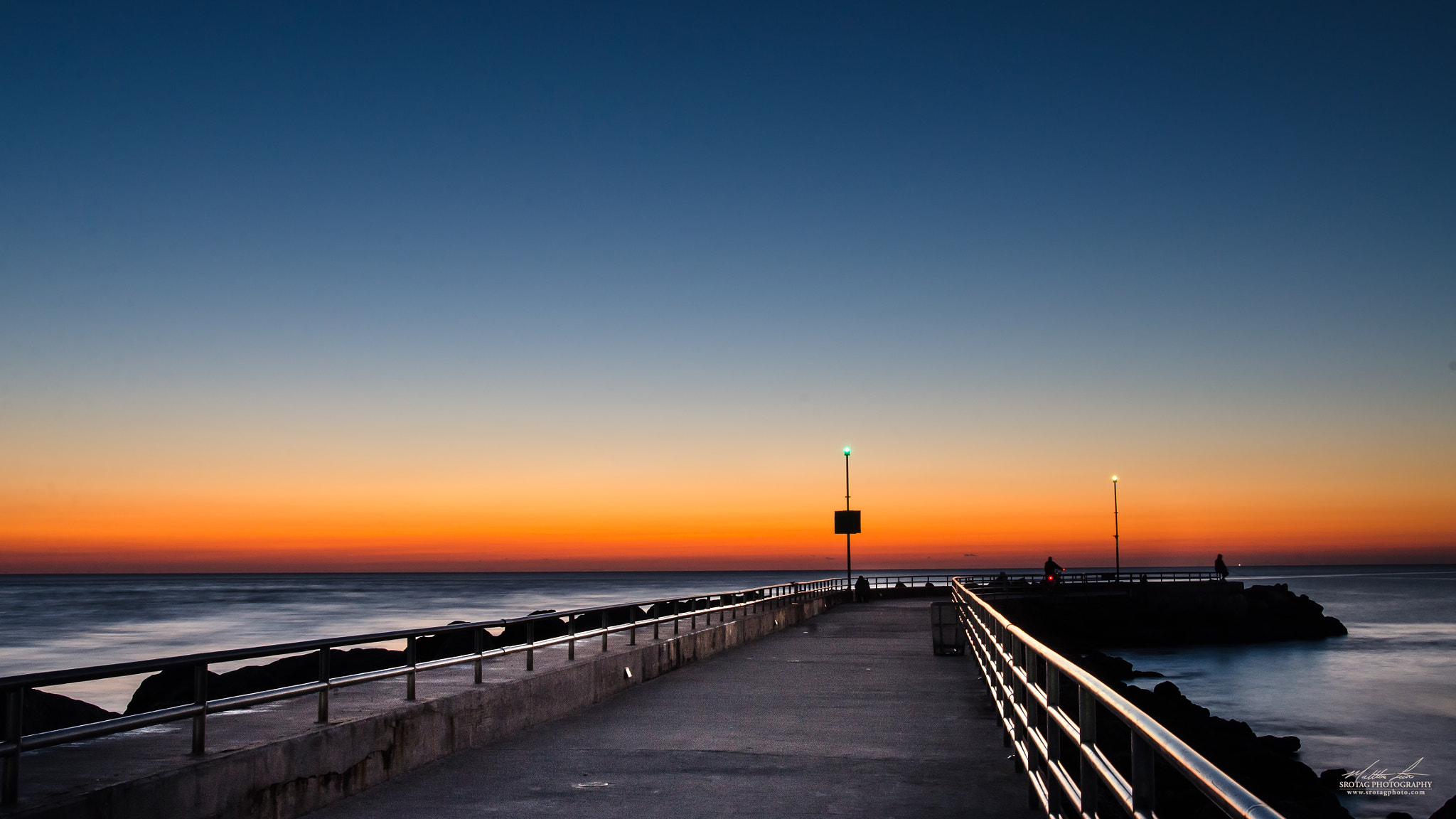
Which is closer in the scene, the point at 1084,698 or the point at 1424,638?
the point at 1084,698

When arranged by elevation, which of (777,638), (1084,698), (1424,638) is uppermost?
(1084,698)

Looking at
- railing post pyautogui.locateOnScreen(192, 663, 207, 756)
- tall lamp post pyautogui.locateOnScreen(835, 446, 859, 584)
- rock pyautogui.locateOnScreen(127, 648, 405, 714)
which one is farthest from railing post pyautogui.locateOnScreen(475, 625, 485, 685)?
tall lamp post pyautogui.locateOnScreen(835, 446, 859, 584)

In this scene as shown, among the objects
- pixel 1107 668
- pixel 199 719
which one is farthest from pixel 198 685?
pixel 1107 668

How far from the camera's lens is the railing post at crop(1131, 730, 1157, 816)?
3.68 metres

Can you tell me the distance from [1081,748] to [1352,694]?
4140 cm

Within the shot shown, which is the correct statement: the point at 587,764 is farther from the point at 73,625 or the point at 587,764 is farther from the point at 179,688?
the point at 73,625

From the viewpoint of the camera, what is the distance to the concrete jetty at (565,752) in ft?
21.0

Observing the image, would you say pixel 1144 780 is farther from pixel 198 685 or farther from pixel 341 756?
pixel 341 756

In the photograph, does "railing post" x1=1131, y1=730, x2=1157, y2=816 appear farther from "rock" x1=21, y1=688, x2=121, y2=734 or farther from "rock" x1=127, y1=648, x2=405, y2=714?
"rock" x1=127, y1=648, x2=405, y2=714

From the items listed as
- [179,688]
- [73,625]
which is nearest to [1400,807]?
[179,688]

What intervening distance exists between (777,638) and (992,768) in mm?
Answer: 16213

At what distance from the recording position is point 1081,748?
4.78 meters

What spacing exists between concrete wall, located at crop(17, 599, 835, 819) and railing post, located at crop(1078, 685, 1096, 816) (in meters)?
4.47

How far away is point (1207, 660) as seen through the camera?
5106 centimetres
